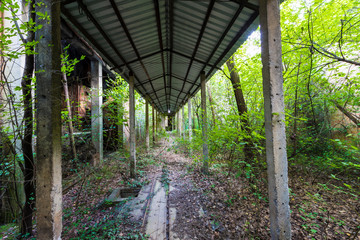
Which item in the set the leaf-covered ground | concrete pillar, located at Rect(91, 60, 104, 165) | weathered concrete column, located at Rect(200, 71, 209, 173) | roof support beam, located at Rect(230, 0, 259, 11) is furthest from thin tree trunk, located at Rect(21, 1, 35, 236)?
weathered concrete column, located at Rect(200, 71, 209, 173)

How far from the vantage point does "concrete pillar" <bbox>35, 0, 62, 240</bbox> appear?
174 cm

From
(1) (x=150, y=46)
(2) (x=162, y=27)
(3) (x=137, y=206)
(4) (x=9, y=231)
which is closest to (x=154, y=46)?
(1) (x=150, y=46)

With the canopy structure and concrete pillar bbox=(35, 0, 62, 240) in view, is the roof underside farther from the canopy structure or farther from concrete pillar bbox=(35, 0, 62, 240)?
concrete pillar bbox=(35, 0, 62, 240)

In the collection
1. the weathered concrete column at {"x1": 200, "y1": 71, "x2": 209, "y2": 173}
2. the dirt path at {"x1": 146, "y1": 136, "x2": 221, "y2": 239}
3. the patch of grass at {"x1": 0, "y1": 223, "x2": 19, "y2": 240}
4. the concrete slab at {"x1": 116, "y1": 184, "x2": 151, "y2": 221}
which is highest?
the weathered concrete column at {"x1": 200, "y1": 71, "x2": 209, "y2": 173}

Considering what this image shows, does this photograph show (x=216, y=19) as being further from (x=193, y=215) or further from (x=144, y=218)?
(x=144, y=218)

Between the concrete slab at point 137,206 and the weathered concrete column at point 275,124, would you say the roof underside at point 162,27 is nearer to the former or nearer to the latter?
the weathered concrete column at point 275,124

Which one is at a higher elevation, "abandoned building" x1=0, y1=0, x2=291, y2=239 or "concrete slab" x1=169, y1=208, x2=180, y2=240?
"abandoned building" x1=0, y1=0, x2=291, y2=239

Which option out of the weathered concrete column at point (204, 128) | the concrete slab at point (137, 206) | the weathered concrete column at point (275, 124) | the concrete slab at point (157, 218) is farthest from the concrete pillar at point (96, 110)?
the weathered concrete column at point (275, 124)

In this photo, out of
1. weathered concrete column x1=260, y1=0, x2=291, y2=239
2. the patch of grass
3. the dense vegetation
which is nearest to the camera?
weathered concrete column x1=260, y1=0, x2=291, y2=239

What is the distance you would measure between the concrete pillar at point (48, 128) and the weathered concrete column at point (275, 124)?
9.70 ft

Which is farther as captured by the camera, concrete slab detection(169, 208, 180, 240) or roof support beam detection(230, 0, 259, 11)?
concrete slab detection(169, 208, 180, 240)

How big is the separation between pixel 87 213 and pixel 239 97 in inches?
229

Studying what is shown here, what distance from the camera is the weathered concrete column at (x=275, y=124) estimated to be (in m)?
2.05

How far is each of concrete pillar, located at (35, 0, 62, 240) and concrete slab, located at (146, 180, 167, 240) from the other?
1676 millimetres
